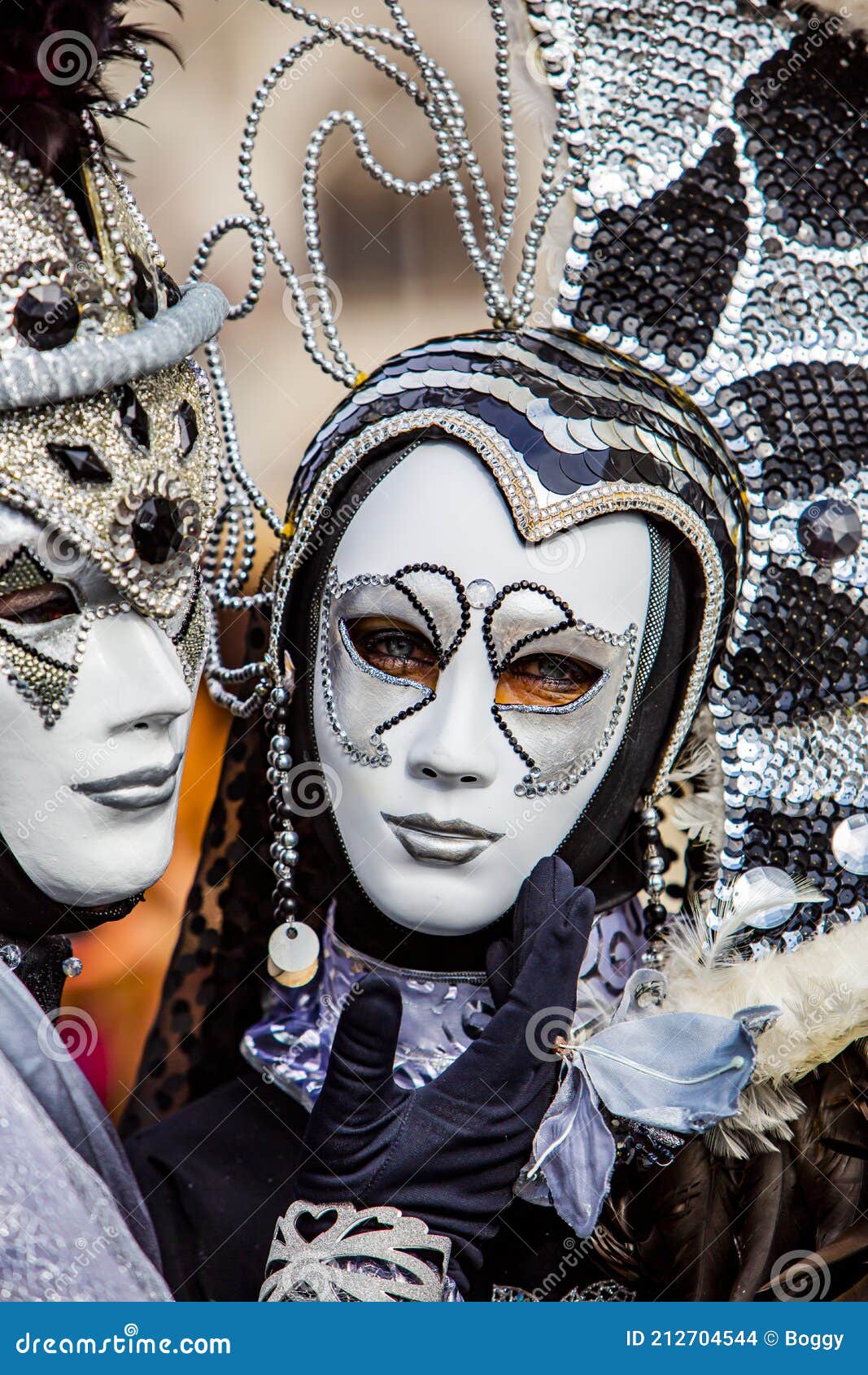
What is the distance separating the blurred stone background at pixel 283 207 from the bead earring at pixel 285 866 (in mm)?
806

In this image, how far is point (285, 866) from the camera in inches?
69.7

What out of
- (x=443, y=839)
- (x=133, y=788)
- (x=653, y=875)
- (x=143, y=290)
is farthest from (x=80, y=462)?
(x=653, y=875)

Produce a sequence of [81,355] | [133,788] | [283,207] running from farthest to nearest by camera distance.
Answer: [283,207], [133,788], [81,355]

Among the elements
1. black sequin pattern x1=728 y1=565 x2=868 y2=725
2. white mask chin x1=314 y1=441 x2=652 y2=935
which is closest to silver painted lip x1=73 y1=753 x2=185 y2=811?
white mask chin x1=314 y1=441 x2=652 y2=935

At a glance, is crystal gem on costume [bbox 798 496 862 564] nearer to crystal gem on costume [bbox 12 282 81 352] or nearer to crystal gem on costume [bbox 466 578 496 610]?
crystal gem on costume [bbox 466 578 496 610]

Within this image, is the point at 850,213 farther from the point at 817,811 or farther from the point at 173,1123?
the point at 173,1123

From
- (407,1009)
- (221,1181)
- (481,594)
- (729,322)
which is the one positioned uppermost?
(729,322)

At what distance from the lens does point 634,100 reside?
176cm

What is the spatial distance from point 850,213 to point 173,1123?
140 centimetres

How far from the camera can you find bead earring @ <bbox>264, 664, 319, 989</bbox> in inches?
69.0

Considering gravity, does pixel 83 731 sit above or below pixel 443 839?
above

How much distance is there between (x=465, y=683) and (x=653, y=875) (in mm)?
390

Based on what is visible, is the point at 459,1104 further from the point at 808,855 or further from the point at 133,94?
the point at 133,94
